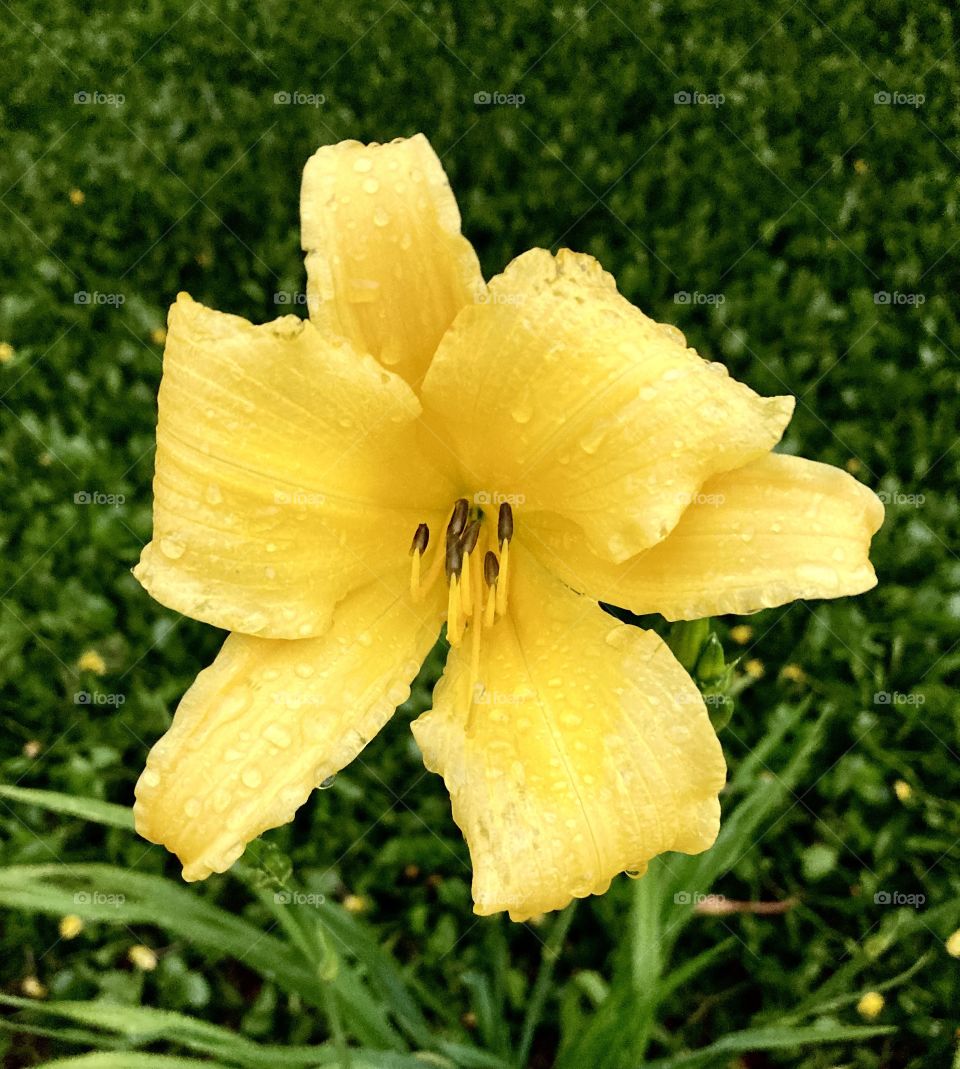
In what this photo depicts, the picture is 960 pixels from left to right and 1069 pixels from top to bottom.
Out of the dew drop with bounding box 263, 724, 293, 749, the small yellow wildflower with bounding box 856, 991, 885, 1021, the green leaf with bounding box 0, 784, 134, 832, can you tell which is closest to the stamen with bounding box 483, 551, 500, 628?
the dew drop with bounding box 263, 724, 293, 749

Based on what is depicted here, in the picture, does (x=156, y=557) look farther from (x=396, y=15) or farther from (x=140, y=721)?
(x=396, y=15)

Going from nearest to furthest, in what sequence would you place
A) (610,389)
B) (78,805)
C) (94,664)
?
1. (610,389)
2. (78,805)
3. (94,664)

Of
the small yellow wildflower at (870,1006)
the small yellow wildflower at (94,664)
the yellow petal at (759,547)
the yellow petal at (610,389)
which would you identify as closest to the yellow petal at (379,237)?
the yellow petal at (610,389)

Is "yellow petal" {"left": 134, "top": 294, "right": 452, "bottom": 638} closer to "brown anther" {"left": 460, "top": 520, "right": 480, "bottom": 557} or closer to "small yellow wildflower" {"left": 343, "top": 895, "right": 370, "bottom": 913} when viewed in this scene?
"brown anther" {"left": 460, "top": 520, "right": 480, "bottom": 557}

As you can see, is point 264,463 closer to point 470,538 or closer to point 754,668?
point 470,538

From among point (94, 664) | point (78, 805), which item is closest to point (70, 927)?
point (94, 664)

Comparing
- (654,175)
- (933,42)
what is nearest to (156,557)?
(654,175)
